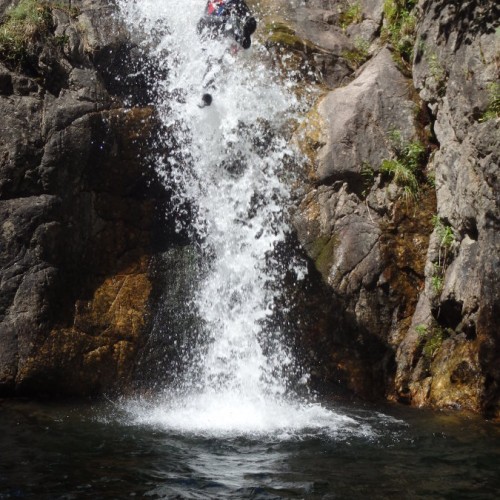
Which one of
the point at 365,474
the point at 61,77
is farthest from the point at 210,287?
the point at 365,474

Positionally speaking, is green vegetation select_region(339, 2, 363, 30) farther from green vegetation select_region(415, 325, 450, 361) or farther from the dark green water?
the dark green water

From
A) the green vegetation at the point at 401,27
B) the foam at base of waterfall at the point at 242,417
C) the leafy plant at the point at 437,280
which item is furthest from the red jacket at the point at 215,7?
the foam at base of waterfall at the point at 242,417

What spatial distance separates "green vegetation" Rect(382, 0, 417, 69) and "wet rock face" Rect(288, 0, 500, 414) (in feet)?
0.71

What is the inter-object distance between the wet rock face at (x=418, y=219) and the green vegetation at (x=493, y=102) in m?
0.02

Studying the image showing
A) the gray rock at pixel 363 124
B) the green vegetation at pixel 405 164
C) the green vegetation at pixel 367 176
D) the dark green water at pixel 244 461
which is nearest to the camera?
the dark green water at pixel 244 461

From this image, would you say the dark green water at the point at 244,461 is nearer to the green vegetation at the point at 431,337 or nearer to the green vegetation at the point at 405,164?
the green vegetation at the point at 431,337

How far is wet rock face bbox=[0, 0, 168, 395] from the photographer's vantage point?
8211 millimetres

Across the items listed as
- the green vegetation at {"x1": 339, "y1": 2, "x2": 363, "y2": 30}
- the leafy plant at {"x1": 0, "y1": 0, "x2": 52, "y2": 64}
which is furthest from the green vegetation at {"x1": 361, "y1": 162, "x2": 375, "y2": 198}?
the leafy plant at {"x1": 0, "y1": 0, "x2": 52, "y2": 64}

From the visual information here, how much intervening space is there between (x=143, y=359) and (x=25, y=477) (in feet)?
13.0

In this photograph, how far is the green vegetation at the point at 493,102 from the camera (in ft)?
25.3

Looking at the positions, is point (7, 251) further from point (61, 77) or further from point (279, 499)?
point (279, 499)

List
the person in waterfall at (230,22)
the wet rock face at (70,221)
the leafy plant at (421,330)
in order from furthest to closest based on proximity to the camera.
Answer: the person in waterfall at (230,22), the leafy plant at (421,330), the wet rock face at (70,221)

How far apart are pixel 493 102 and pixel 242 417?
516 cm

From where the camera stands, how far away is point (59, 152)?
875 centimetres
